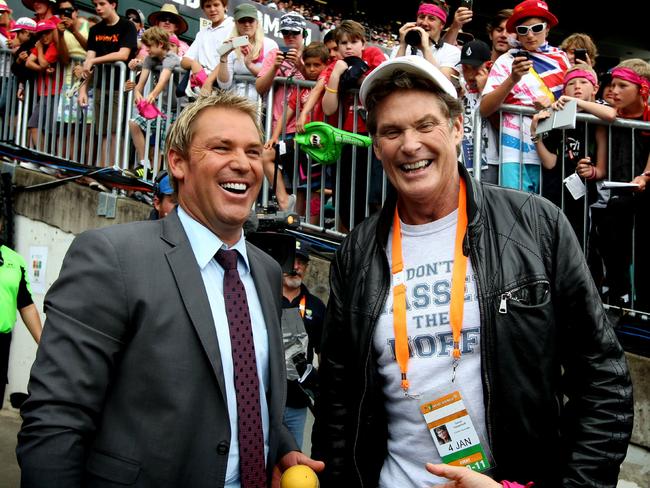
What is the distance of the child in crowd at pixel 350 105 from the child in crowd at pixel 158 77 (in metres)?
2.24

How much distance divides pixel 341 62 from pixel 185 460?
4538 millimetres

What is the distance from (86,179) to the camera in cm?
772

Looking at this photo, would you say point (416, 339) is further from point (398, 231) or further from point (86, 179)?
point (86, 179)

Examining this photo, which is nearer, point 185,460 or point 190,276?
point 185,460

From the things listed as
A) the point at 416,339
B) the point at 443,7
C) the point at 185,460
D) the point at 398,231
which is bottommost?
the point at 185,460

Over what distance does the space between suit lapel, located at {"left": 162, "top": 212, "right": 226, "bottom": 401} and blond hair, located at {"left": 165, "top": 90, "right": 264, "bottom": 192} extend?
11.0 inches

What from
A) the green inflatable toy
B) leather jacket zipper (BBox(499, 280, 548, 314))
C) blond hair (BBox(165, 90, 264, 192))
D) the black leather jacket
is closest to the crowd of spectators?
the green inflatable toy

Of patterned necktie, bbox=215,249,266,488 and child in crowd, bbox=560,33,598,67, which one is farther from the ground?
child in crowd, bbox=560,33,598,67

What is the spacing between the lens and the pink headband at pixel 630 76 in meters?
5.00

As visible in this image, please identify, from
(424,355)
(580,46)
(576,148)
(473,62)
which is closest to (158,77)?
(473,62)

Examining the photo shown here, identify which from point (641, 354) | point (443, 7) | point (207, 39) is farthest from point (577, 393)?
point (207, 39)

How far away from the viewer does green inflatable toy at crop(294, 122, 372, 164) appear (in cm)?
553

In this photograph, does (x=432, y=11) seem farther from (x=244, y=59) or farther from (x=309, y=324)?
(x=309, y=324)

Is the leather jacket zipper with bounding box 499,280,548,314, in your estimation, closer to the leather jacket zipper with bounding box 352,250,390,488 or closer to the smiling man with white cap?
the smiling man with white cap
